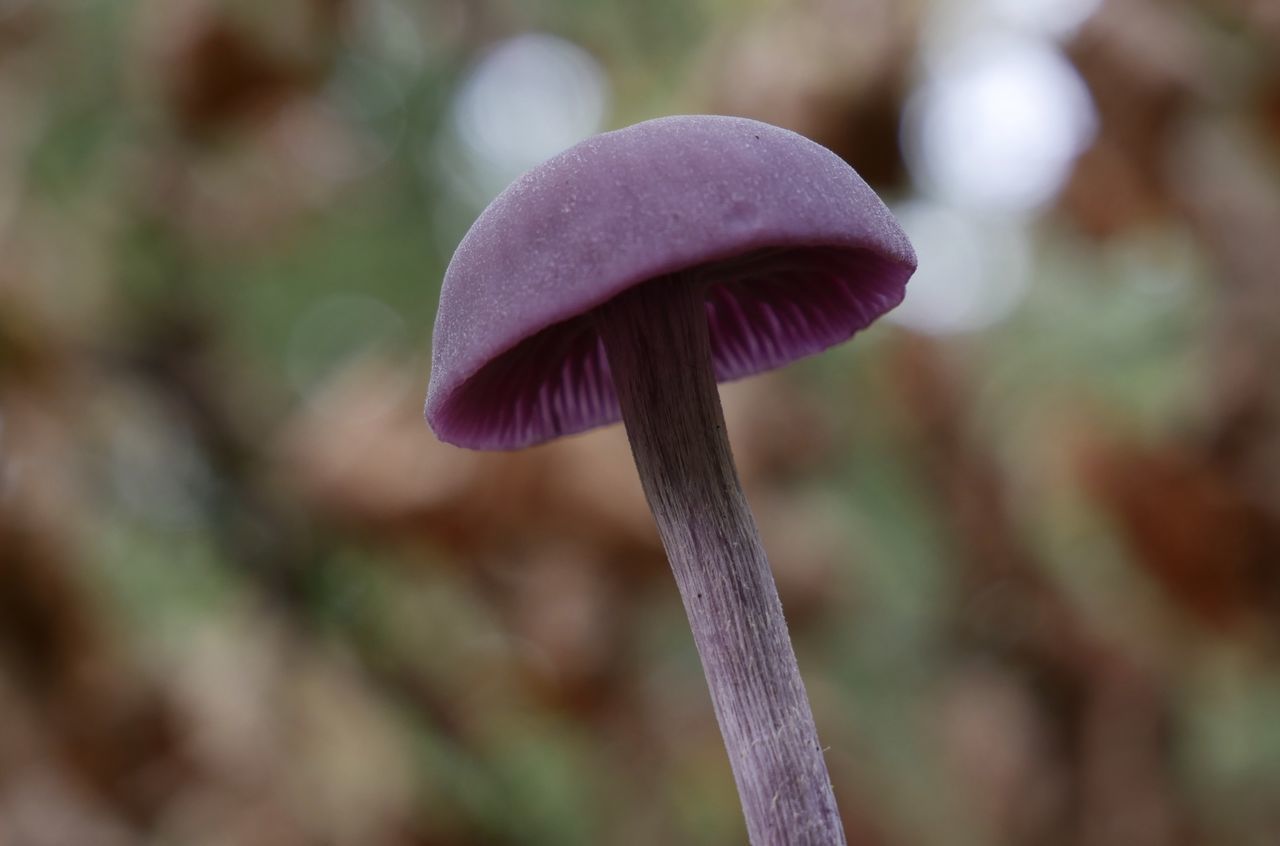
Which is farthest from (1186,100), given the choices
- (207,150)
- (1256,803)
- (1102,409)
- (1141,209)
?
(207,150)

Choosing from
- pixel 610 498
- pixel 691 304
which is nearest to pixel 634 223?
pixel 691 304

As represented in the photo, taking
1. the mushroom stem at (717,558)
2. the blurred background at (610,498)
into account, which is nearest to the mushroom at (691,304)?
the mushroom stem at (717,558)

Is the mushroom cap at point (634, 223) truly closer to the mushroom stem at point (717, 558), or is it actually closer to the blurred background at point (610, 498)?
the mushroom stem at point (717, 558)

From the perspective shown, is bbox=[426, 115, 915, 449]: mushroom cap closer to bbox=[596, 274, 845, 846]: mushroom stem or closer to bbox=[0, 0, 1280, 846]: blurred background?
bbox=[596, 274, 845, 846]: mushroom stem

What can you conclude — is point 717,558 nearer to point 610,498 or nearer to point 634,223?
point 634,223

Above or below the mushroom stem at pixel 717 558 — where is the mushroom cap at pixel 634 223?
above

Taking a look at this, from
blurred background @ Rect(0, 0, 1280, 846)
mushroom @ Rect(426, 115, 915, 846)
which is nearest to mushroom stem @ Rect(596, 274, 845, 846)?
mushroom @ Rect(426, 115, 915, 846)
